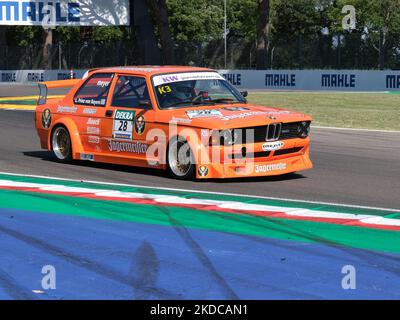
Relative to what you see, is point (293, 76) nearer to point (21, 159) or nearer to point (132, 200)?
point (21, 159)

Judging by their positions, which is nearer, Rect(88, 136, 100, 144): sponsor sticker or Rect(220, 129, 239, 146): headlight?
Rect(220, 129, 239, 146): headlight

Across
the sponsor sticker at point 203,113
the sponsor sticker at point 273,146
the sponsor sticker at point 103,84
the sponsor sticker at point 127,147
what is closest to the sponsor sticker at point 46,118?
the sponsor sticker at point 103,84

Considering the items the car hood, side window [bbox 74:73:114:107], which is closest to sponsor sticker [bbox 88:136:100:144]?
side window [bbox 74:73:114:107]

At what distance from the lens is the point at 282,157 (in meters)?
11.4

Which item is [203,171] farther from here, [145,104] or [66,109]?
[66,109]

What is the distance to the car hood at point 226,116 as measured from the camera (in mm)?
10867

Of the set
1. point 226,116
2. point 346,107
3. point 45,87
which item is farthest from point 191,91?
point 346,107

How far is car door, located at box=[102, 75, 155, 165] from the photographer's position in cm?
1172

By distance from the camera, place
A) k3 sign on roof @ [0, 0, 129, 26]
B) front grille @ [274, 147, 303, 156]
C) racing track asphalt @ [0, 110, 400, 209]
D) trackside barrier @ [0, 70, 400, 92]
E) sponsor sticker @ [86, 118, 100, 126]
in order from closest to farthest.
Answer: racing track asphalt @ [0, 110, 400, 209], front grille @ [274, 147, 303, 156], sponsor sticker @ [86, 118, 100, 126], trackside barrier @ [0, 70, 400, 92], k3 sign on roof @ [0, 0, 129, 26]

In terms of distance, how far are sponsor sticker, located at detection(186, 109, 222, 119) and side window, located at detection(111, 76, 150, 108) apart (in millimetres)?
820

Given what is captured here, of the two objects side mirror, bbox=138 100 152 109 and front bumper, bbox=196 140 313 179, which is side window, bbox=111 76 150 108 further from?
front bumper, bbox=196 140 313 179

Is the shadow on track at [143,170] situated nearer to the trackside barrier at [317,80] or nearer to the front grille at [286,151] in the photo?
the front grille at [286,151]

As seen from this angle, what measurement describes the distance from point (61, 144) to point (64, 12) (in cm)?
3937
